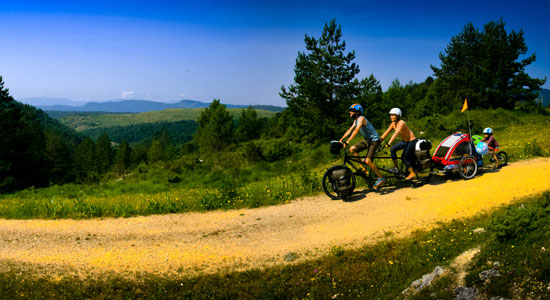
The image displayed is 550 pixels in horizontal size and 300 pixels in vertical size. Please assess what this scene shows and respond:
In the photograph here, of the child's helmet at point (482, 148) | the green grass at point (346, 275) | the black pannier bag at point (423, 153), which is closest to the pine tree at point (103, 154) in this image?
the green grass at point (346, 275)

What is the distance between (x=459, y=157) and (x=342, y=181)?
4440 mm

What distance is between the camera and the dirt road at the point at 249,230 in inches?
331

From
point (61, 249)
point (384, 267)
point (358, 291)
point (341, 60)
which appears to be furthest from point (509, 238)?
point (341, 60)

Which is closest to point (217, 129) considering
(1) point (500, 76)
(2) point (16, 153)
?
(2) point (16, 153)

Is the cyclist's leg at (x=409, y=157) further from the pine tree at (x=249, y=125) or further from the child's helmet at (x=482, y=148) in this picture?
the pine tree at (x=249, y=125)

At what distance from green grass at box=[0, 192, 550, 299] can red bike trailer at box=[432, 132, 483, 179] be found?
4.04 metres

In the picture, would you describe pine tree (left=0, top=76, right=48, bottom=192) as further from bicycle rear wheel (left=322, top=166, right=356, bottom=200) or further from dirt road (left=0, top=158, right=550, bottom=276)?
bicycle rear wheel (left=322, top=166, right=356, bottom=200)

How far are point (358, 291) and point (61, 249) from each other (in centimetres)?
797

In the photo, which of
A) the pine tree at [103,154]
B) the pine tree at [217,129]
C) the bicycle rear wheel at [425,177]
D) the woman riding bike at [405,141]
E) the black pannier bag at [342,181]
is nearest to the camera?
the black pannier bag at [342,181]

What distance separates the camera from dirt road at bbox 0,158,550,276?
841cm

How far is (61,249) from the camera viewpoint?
31.0ft

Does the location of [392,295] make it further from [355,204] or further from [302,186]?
[302,186]

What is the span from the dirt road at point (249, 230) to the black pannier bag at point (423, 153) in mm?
789

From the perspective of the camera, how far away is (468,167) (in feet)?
39.6
